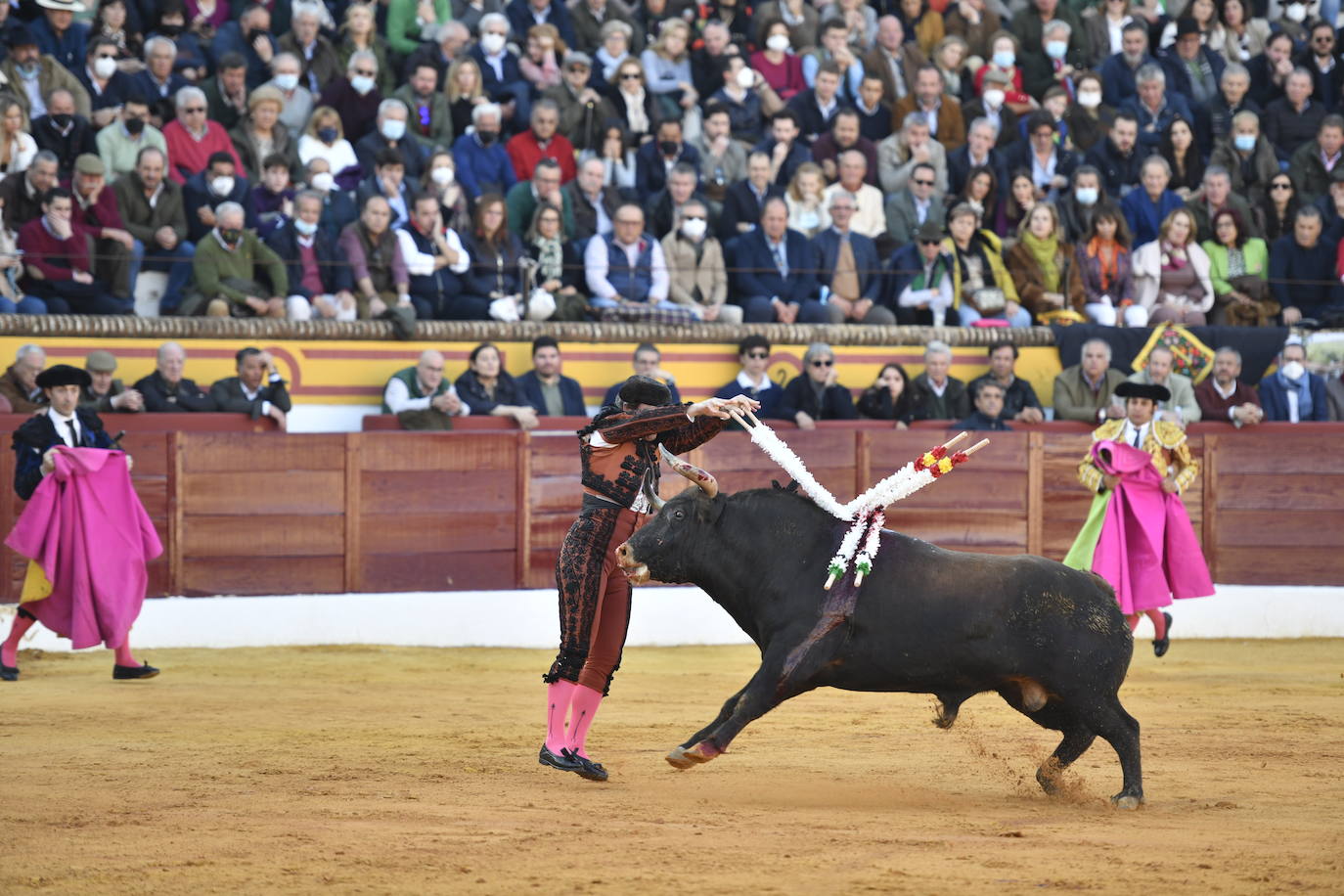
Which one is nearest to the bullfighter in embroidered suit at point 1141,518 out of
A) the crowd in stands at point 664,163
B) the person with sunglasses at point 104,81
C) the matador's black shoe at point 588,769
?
the crowd in stands at point 664,163

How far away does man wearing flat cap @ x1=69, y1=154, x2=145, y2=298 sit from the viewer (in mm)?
10945

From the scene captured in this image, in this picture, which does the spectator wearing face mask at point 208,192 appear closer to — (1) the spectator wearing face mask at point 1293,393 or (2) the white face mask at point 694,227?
(2) the white face mask at point 694,227

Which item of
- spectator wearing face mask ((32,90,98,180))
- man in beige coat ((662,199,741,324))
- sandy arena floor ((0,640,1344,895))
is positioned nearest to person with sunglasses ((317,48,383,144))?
spectator wearing face mask ((32,90,98,180))

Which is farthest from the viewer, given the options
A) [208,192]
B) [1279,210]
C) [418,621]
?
[1279,210]

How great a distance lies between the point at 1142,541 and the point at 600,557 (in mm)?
4431

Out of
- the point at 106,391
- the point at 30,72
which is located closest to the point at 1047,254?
the point at 106,391

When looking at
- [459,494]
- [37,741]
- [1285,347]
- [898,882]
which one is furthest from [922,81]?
[898,882]

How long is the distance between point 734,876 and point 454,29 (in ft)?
31.3

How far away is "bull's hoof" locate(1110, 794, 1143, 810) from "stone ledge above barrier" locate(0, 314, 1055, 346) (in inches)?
259

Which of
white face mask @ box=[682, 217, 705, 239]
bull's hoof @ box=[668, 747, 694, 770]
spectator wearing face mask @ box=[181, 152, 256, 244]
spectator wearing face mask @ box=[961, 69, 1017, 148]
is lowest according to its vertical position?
bull's hoof @ box=[668, 747, 694, 770]

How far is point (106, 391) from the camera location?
1057cm

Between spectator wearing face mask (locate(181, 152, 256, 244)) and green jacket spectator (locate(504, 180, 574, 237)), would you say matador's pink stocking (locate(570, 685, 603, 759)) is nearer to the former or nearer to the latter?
spectator wearing face mask (locate(181, 152, 256, 244))

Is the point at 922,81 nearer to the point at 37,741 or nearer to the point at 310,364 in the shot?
the point at 310,364

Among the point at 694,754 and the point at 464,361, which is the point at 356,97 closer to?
the point at 464,361
